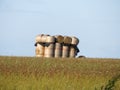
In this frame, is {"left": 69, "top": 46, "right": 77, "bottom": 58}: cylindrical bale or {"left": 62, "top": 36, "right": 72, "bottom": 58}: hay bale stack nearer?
{"left": 62, "top": 36, "right": 72, "bottom": 58}: hay bale stack

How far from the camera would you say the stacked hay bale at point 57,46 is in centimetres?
4053

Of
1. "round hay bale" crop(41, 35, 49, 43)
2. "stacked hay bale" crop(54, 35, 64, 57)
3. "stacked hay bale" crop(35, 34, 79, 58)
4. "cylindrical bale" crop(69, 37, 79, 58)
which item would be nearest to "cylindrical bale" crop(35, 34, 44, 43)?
"stacked hay bale" crop(35, 34, 79, 58)

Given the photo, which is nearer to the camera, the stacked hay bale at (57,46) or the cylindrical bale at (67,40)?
the stacked hay bale at (57,46)

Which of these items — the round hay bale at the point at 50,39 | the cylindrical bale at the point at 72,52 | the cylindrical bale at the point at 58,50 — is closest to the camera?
the round hay bale at the point at 50,39

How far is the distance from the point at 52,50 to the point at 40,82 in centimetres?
2943

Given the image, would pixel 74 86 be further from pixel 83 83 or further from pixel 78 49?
pixel 78 49

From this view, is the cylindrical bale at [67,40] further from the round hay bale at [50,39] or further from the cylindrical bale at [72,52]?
the round hay bale at [50,39]

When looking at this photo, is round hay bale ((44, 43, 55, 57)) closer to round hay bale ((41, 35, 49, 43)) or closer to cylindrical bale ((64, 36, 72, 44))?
round hay bale ((41, 35, 49, 43))

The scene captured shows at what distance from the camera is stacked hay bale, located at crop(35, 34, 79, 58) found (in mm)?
40531

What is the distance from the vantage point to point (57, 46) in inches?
1603

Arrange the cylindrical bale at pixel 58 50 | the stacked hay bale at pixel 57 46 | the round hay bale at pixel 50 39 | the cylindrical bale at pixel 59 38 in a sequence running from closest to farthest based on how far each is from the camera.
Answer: the round hay bale at pixel 50 39 → the stacked hay bale at pixel 57 46 → the cylindrical bale at pixel 58 50 → the cylindrical bale at pixel 59 38

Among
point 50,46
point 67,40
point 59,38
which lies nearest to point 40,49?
point 50,46

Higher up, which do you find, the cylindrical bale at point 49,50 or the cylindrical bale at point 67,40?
the cylindrical bale at point 67,40

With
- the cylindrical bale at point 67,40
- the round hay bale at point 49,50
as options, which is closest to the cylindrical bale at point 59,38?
the cylindrical bale at point 67,40
